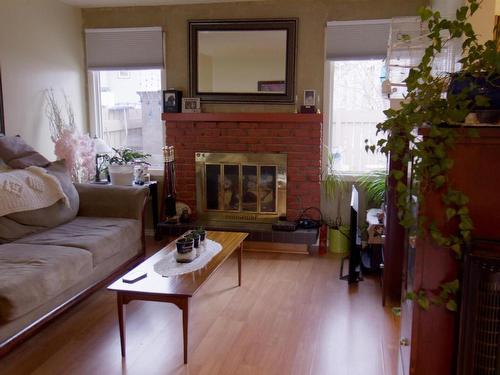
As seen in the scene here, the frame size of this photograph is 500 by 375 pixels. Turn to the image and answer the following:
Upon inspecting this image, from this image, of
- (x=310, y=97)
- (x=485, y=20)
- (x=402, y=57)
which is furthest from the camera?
(x=310, y=97)

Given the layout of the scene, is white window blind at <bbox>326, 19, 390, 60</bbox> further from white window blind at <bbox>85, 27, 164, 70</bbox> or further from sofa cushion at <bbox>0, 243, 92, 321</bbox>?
sofa cushion at <bbox>0, 243, 92, 321</bbox>

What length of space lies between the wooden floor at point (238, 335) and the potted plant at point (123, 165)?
131 cm

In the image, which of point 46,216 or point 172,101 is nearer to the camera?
point 46,216

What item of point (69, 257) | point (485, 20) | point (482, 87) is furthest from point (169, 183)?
point (482, 87)

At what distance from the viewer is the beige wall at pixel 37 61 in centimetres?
396

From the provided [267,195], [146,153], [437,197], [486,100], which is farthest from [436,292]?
[146,153]

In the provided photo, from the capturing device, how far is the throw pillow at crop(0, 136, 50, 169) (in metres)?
3.44

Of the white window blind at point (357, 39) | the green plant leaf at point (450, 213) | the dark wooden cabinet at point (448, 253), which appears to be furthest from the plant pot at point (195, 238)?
the white window blind at point (357, 39)

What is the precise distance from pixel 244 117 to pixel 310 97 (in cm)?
64

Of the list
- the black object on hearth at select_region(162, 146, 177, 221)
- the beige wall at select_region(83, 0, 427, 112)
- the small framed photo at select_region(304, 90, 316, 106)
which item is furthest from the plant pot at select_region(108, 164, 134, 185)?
the small framed photo at select_region(304, 90, 316, 106)

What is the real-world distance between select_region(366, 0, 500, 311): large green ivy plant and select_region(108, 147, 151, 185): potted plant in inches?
134

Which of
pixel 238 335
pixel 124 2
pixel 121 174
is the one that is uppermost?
pixel 124 2

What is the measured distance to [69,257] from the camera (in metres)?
2.81

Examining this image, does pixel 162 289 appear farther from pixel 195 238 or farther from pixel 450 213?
pixel 450 213
